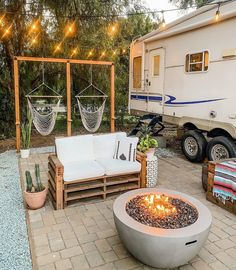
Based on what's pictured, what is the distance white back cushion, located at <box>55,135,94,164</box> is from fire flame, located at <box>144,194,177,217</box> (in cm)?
143

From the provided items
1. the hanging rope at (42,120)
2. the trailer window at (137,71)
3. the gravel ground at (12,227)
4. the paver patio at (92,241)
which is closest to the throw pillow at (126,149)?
the paver patio at (92,241)

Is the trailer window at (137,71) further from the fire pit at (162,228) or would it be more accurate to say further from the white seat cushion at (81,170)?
the fire pit at (162,228)

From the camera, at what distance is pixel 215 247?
→ 7.97 feet

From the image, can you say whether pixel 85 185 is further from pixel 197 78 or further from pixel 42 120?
pixel 197 78

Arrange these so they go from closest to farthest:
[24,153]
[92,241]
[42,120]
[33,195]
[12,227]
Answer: [92,241] < [12,227] < [33,195] < [24,153] < [42,120]

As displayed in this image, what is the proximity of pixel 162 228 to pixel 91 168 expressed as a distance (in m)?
1.49

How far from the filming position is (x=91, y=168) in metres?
3.32

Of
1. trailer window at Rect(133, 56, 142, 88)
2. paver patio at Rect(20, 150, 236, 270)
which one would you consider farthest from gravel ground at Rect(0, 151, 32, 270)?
trailer window at Rect(133, 56, 142, 88)

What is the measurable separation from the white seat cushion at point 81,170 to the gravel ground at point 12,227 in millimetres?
675

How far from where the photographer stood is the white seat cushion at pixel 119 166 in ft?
11.0

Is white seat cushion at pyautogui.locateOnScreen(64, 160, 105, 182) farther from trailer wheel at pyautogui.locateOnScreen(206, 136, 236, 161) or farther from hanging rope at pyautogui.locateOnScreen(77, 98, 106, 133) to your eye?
hanging rope at pyautogui.locateOnScreen(77, 98, 106, 133)

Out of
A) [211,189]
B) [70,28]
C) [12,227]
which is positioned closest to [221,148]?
[211,189]

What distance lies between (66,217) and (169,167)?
2.45 meters

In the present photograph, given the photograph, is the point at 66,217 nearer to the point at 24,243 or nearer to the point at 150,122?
the point at 24,243
